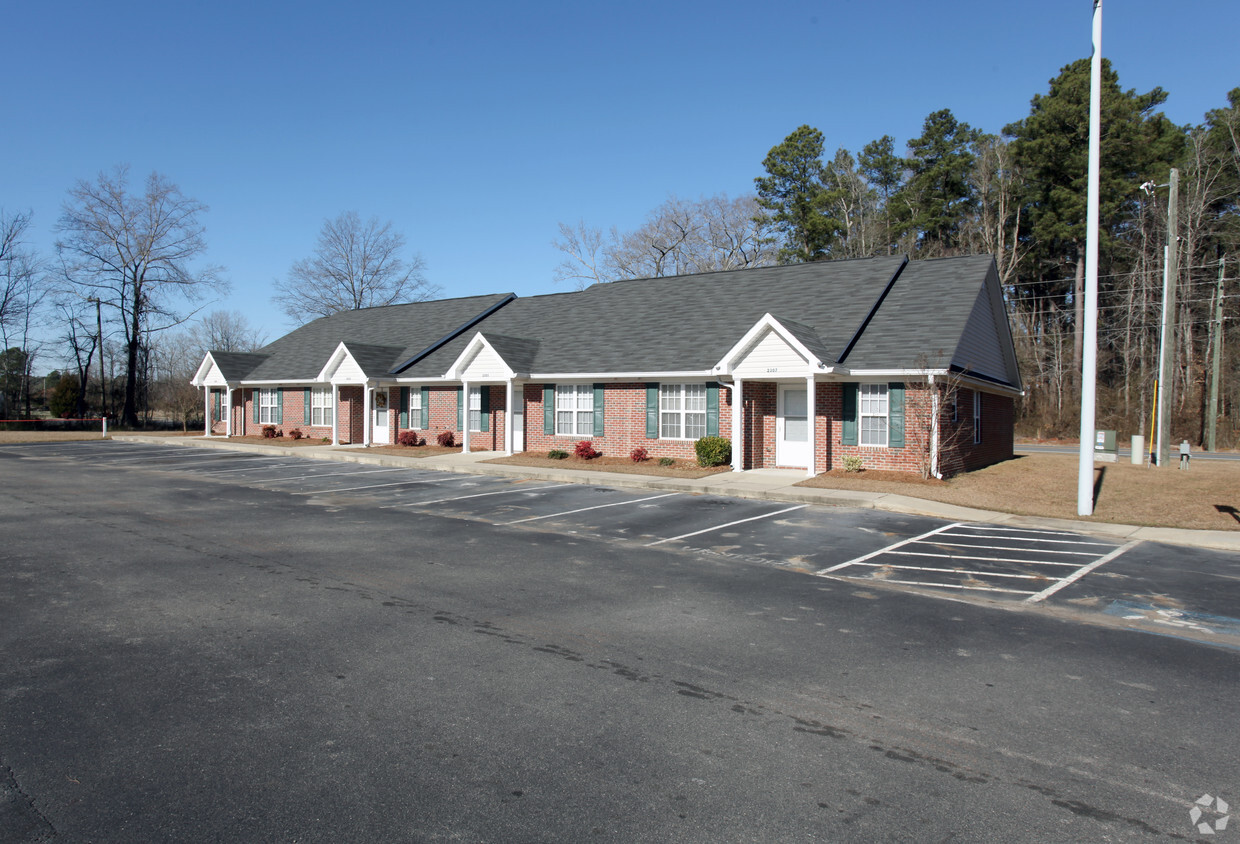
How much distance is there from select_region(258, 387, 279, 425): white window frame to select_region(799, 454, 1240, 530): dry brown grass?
28.3 m

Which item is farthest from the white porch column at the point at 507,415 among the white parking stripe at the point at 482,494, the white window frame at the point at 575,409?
the white parking stripe at the point at 482,494

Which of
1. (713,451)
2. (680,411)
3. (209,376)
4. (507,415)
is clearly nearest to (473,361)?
(507,415)

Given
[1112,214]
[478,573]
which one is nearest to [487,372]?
[478,573]

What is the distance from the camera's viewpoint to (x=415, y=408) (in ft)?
101

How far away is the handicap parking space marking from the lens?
9.23 m

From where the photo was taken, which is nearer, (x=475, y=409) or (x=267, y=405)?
(x=475, y=409)

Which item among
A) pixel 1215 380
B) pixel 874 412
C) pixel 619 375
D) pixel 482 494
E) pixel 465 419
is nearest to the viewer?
pixel 482 494

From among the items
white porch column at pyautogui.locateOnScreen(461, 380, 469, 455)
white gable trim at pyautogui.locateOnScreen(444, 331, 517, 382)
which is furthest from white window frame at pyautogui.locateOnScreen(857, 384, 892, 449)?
white porch column at pyautogui.locateOnScreen(461, 380, 469, 455)

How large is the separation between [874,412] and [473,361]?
1430 cm

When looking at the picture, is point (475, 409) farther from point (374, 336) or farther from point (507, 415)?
point (374, 336)

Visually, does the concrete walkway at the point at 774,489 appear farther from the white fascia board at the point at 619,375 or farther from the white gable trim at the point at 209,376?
the white gable trim at the point at 209,376

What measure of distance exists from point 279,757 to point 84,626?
12.5ft

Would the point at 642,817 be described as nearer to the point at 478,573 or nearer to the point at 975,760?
the point at 975,760

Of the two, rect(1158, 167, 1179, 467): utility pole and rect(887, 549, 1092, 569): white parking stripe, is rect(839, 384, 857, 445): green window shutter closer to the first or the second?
rect(887, 549, 1092, 569): white parking stripe
